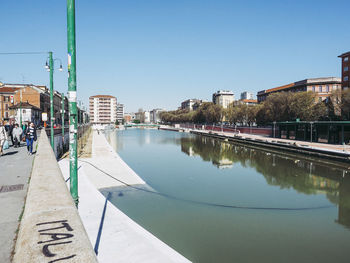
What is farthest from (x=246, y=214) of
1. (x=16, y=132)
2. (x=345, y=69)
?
(x=345, y=69)

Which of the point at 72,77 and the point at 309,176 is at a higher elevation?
the point at 72,77

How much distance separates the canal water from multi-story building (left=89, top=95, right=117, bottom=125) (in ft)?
565

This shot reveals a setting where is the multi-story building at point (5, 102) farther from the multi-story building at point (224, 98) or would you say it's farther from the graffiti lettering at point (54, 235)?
the multi-story building at point (224, 98)

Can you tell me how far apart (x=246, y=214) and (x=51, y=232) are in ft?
31.6

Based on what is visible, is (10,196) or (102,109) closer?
(10,196)

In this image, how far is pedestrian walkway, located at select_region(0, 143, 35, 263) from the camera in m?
4.38

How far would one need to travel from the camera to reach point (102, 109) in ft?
608

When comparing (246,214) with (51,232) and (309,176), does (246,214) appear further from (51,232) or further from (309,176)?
(309,176)

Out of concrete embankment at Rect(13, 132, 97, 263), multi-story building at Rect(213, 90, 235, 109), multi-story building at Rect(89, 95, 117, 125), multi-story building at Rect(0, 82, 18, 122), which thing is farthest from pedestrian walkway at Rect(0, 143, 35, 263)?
multi-story building at Rect(89, 95, 117, 125)

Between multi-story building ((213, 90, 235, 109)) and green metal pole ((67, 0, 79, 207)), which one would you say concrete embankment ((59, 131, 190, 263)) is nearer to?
green metal pole ((67, 0, 79, 207))

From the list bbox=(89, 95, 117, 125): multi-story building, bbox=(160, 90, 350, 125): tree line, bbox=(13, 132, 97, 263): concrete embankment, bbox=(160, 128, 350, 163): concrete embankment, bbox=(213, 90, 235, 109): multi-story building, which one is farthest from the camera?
bbox=(89, 95, 117, 125): multi-story building

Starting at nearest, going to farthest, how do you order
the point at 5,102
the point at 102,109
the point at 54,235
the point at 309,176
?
the point at 54,235
the point at 309,176
the point at 5,102
the point at 102,109

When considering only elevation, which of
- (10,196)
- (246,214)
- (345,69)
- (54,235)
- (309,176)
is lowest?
(309,176)

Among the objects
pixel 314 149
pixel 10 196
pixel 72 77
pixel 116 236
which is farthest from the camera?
pixel 314 149
